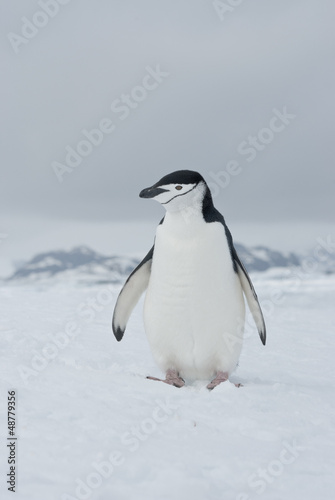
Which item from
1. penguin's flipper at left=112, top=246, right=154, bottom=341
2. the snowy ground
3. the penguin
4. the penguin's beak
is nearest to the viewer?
the snowy ground

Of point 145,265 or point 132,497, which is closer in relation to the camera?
point 132,497

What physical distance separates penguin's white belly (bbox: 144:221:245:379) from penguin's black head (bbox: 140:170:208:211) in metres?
0.17

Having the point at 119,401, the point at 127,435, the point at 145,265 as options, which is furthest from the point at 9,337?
the point at 127,435

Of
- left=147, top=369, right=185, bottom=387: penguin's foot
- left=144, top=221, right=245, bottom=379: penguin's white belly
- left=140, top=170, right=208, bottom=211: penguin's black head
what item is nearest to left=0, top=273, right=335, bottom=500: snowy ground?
left=147, top=369, right=185, bottom=387: penguin's foot

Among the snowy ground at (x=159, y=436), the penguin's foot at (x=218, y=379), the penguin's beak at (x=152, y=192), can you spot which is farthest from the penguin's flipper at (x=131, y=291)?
the penguin's foot at (x=218, y=379)

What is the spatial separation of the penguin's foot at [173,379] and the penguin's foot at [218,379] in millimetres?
229

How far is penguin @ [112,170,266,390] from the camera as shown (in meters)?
3.73

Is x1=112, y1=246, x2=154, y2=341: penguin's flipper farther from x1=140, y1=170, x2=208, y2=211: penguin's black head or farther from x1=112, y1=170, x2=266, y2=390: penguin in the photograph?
x1=140, y1=170, x2=208, y2=211: penguin's black head

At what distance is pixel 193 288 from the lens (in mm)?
3734

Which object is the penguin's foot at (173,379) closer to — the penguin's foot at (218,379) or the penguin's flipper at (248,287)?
the penguin's foot at (218,379)

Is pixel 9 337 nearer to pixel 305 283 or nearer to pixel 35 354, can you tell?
pixel 35 354

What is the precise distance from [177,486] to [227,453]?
1.45 feet

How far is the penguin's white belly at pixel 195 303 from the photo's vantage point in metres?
3.74

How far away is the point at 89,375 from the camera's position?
3451 mm
